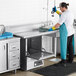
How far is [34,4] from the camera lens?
564cm

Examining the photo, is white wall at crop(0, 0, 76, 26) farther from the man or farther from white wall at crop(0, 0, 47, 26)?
the man

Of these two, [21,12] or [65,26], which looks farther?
[21,12]

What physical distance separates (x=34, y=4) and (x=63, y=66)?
5.52 feet

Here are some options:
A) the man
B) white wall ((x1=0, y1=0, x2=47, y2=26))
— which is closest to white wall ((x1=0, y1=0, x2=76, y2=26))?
white wall ((x1=0, y1=0, x2=47, y2=26))

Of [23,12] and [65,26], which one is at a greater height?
[23,12]

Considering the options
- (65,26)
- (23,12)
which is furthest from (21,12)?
(65,26)

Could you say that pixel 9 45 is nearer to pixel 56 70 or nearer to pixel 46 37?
pixel 56 70

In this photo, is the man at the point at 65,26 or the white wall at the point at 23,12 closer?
the white wall at the point at 23,12

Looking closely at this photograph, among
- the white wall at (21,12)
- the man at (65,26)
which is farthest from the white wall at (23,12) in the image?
the man at (65,26)

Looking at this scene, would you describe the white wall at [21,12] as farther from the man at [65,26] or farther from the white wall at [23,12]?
the man at [65,26]

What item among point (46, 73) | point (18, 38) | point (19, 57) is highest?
point (18, 38)

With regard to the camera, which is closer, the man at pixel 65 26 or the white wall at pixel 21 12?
the white wall at pixel 21 12

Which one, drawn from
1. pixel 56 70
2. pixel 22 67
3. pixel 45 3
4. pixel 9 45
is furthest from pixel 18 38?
pixel 45 3

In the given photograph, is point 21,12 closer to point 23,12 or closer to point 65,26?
point 23,12
